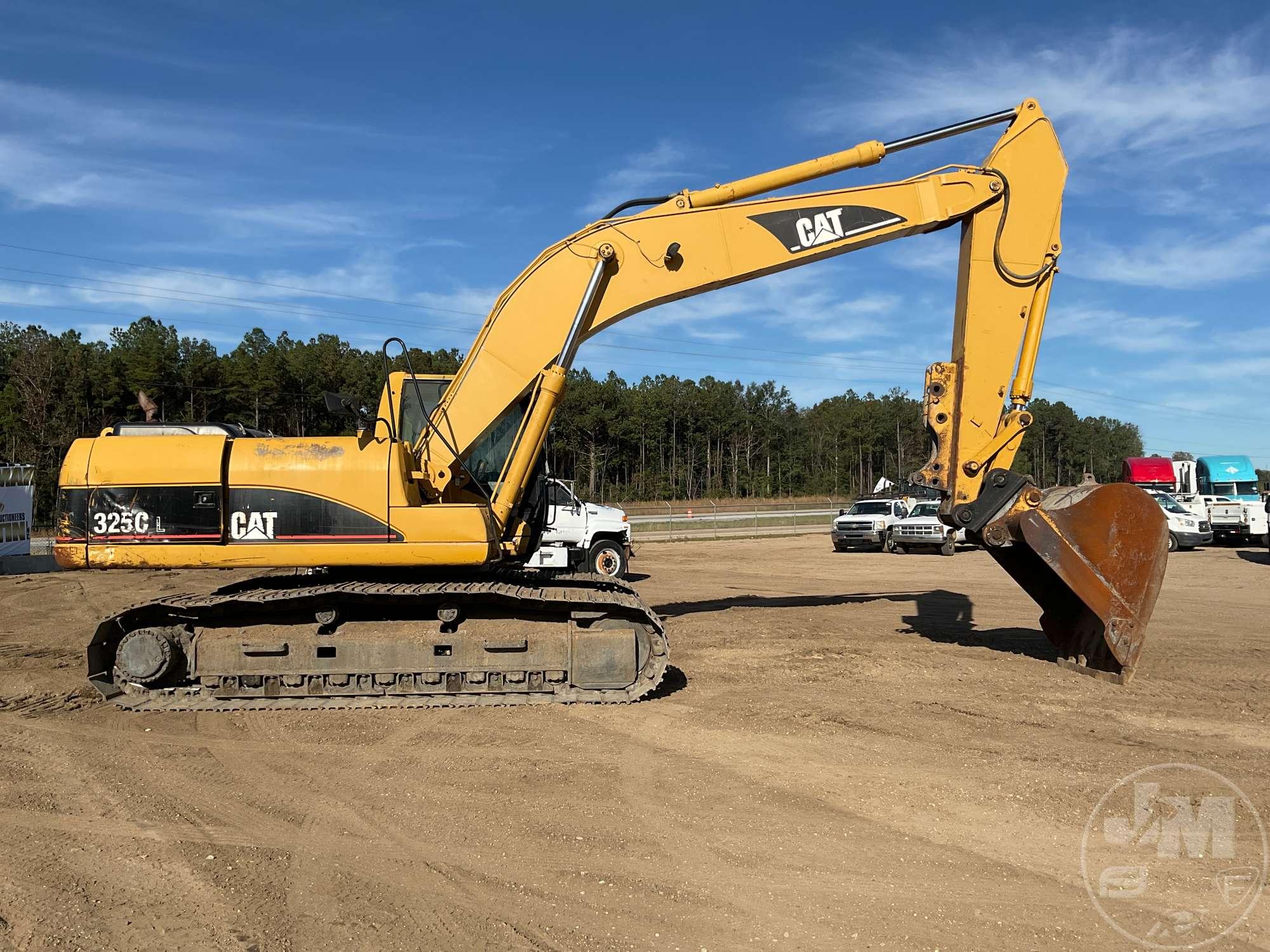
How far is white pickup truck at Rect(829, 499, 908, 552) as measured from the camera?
2948 cm

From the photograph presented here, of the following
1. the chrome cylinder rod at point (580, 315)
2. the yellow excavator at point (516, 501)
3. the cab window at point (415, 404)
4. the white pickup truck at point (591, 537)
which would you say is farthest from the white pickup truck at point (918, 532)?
the cab window at point (415, 404)

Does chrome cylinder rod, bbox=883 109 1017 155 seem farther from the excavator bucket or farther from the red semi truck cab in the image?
the red semi truck cab

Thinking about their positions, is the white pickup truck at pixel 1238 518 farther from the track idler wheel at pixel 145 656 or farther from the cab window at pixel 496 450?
the track idler wheel at pixel 145 656

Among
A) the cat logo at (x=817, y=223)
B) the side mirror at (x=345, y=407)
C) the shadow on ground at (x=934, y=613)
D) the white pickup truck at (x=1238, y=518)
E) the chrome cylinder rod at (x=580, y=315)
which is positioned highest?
→ the cat logo at (x=817, y=223)

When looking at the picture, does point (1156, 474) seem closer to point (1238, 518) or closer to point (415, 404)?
point (1238, 518)

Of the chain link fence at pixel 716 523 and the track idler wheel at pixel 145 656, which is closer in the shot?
the track idler wheel at pixel 145 656

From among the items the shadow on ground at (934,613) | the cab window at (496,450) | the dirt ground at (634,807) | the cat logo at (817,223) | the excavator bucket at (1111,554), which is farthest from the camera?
the shadow on ground at (934,613)

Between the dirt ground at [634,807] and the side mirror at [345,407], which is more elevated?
the side mirror at [345,407]

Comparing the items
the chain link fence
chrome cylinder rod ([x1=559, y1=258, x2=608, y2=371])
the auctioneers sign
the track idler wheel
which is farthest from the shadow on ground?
the auctioneers sign

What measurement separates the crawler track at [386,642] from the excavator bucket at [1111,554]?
3965 millimetres

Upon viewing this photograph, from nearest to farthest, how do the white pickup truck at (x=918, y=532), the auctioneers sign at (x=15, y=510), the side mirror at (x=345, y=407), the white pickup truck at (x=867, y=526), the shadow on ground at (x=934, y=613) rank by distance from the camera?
the side mirror at (x=345, y=407) → the shadow on ground at (x=934, y=613) → the auctioneers sign at (x=15, y=510) → the white pickup truck at (x=918, y=532) → the white pickup truck at (x=867, y=526)

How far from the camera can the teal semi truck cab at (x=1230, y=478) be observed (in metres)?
33.7

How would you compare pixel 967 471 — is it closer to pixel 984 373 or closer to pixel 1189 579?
pixel 984 373

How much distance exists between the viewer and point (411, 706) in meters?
8.02
